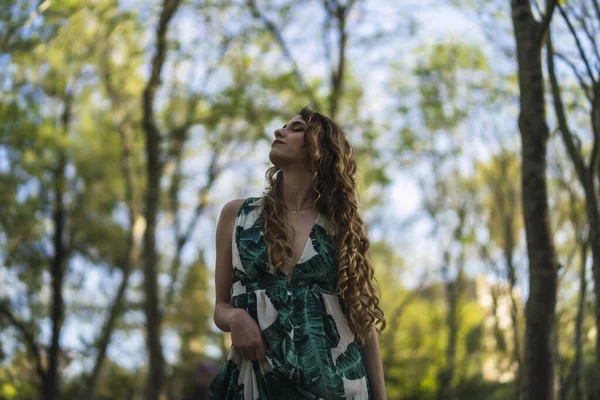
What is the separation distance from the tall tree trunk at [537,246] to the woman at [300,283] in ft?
5.16

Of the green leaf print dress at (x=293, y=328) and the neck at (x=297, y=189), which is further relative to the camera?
the neck at (x=297, y=189)

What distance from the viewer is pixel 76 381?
24.5 meters

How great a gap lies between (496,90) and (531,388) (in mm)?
9859

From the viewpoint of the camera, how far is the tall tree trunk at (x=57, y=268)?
19.4 metres

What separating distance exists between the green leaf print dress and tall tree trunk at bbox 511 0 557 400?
1778mm

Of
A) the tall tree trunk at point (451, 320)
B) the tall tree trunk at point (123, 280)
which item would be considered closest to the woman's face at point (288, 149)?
the tall tree trunk at point (123, 280)

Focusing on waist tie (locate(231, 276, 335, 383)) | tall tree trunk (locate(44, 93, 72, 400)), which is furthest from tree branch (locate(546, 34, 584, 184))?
tall tree trunk (locate(44, 93, 72, 400))

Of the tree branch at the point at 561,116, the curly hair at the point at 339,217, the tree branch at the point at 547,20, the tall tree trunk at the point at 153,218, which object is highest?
the tall tree trunk at the point at 153,218

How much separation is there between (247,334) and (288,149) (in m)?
0.83

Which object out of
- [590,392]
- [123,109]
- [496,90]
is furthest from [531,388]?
[123,109]

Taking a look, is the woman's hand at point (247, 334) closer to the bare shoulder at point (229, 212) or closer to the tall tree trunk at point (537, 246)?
the bare shoulder at point (229, 212)

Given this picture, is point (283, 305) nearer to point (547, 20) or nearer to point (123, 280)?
point (547, 20)

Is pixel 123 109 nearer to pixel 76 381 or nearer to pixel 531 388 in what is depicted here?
pixel 76 381

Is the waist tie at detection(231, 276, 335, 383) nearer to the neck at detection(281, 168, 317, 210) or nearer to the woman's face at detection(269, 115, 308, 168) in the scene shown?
the neck at detection(281, 168, 317, 210)
